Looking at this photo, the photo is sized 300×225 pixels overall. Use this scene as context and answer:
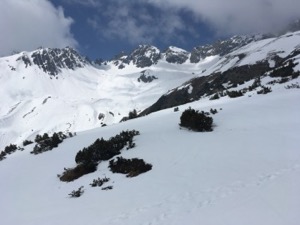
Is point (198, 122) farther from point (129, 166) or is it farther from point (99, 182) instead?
point (99, 182)

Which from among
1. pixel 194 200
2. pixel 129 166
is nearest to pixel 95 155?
pixel 129 166

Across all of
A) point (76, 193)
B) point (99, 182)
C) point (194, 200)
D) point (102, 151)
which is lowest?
point (194, 200)

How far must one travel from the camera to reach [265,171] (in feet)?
38.5

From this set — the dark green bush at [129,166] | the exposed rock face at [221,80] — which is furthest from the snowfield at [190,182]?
the exposed rock face at [221,80]

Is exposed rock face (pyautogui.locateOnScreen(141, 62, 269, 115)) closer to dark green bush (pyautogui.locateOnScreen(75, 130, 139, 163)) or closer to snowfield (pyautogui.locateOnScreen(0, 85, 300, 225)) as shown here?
snowfield (pyautogui.locateOnScreen(0, 85, 300, 225))

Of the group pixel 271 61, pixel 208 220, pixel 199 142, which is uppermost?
pixel 271 61

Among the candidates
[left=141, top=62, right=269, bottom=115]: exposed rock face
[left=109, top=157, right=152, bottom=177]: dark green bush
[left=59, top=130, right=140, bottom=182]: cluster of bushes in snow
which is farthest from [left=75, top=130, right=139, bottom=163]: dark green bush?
[left=141, top=62, right=269, bottom=115]: exposed rock face

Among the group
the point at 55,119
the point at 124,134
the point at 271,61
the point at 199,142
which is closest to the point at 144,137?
the point at 124,134

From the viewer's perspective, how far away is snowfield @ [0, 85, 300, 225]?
9.59 metres

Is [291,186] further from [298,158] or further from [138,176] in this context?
[138,176]

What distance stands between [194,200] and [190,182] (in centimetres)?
159

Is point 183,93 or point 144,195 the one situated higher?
point 183,93

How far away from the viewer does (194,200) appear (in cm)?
1058

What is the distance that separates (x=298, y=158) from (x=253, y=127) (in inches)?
194
